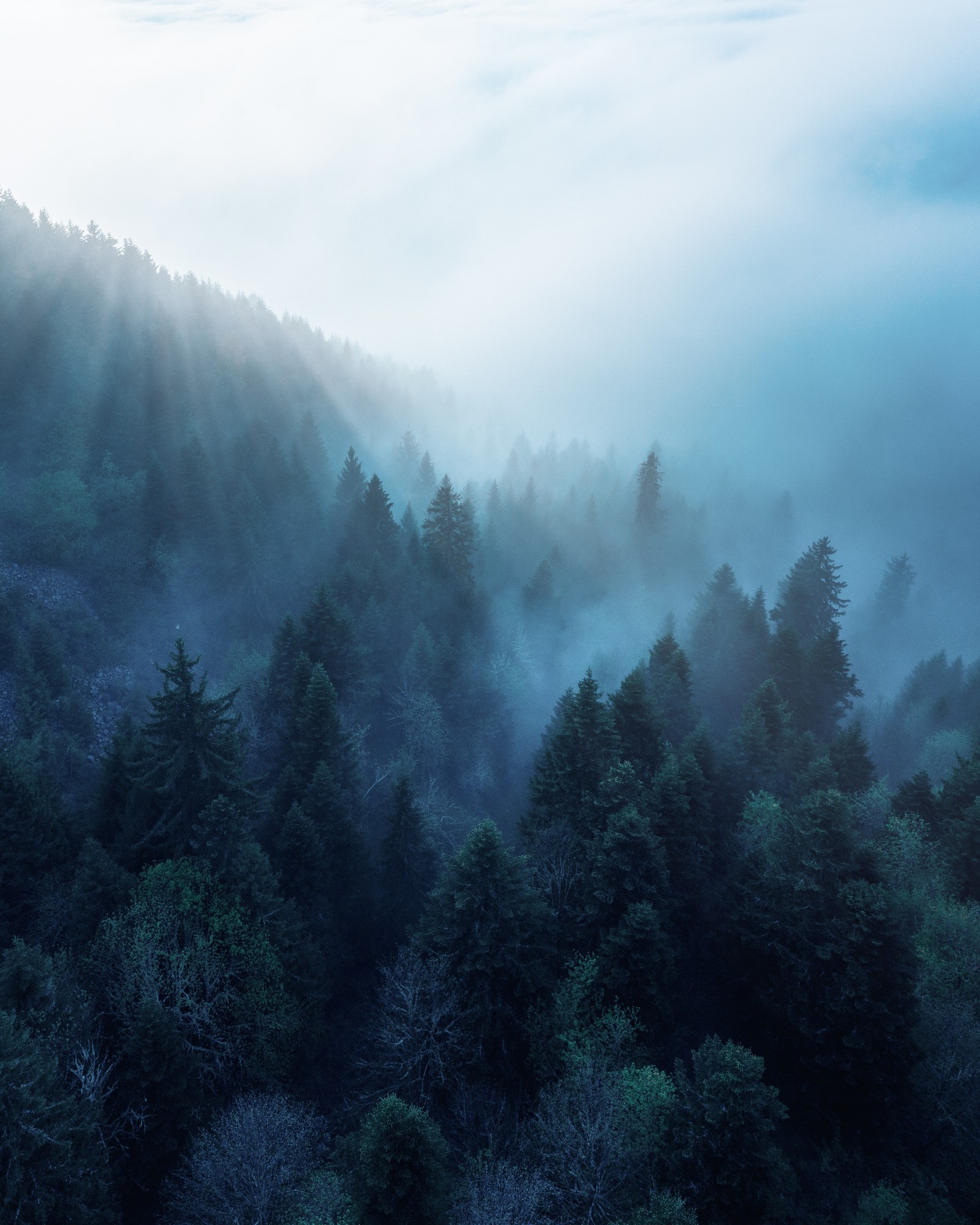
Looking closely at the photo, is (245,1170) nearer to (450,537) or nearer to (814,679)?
(814,679)

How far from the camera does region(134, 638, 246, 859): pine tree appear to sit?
1061 inches

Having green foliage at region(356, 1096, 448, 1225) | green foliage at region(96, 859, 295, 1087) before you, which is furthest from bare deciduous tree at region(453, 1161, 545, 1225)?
green foliage at region(96, 859, 295, 1087)

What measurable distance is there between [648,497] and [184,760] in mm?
79893

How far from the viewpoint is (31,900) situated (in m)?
26.7

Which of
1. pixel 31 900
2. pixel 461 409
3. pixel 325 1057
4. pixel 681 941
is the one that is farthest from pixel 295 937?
pixel 461 409

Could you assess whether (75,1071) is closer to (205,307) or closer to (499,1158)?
(499,1158)

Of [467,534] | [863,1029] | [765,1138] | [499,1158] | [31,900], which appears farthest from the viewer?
[467,534]

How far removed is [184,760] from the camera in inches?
1068

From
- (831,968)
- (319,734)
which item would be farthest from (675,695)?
(319,734)

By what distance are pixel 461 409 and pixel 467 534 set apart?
9184cm

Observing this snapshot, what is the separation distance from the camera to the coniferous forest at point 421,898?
19.0 metres

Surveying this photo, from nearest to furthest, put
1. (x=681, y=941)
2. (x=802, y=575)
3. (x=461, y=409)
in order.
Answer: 1. (x=681, y=941)
2. (x=802, y=575)
3. (x=461, y=409)

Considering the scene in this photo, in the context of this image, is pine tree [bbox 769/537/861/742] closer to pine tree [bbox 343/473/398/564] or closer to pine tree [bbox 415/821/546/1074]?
pine tree [bbox 415/821/546/1074]

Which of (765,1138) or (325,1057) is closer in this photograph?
(765,1138)
